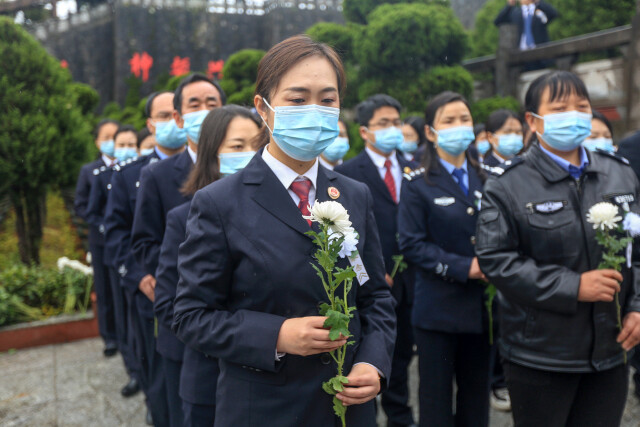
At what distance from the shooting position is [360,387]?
5.38ft

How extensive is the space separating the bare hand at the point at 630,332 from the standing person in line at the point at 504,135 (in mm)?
2730

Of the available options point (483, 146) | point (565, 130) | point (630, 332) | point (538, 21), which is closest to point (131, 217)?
point (565, 130)

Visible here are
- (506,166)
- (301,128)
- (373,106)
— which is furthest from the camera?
(373,106)

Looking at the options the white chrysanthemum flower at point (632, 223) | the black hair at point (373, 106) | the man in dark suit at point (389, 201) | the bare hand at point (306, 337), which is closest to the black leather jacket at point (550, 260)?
the white chrysanthemum flower at point (632, 223)

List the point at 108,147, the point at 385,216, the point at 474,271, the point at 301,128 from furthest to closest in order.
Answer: the point at 108,147 → the point at 385,216 → the point at 474,271 → the point at 301,128

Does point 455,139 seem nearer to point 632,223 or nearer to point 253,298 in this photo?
point 632,223

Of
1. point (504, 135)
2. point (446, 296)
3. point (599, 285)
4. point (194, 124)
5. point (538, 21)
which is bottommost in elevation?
point (446, 296)

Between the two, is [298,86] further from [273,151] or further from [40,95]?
[40,95]

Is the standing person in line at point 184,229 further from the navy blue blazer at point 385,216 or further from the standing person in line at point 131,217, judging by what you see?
the navy blue blazer at point 385,216

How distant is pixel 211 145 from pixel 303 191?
1.16m

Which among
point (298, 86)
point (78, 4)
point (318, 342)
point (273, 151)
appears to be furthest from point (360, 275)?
point (78, 4)

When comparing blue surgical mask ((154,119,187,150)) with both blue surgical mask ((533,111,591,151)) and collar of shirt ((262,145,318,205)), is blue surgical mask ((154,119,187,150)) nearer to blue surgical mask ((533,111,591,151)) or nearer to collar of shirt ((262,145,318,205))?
collar of shirt ((262,145,318,205))

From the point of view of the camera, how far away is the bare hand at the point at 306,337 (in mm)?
1524

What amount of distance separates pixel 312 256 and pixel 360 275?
0.19 meters
